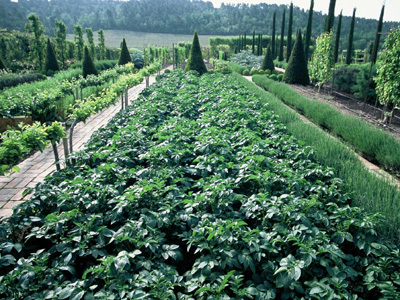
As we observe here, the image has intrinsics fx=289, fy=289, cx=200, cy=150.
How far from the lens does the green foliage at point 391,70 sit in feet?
24.9

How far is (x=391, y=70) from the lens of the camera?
7715 millimetres

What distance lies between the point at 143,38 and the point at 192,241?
82.1 metres

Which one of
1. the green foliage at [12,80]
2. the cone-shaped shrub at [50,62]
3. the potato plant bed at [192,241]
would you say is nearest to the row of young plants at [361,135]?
the potato plant bed at [192,241]

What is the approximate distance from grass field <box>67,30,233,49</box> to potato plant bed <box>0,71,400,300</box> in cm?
7418

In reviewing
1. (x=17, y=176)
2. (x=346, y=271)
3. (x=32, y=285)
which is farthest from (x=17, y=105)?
(x=346, y=271)

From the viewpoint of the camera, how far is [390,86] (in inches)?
304

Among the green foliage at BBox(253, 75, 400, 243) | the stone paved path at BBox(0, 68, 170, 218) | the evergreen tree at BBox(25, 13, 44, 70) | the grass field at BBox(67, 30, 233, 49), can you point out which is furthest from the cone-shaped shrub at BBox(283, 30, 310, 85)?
the grass field at BBox(67, 30, 233, 49)

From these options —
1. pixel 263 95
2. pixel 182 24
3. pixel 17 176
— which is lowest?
pixel 17 176

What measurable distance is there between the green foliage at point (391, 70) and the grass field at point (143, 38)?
69472 millimetres

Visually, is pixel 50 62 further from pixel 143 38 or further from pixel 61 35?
pixel 143 38

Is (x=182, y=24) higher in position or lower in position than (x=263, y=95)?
higher

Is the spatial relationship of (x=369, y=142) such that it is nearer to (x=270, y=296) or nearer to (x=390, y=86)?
(x=390, y=86)

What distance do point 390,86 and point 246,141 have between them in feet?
19.3

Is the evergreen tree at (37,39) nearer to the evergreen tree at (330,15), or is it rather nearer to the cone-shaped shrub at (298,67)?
the cone-shaped shrub at (298,67)
